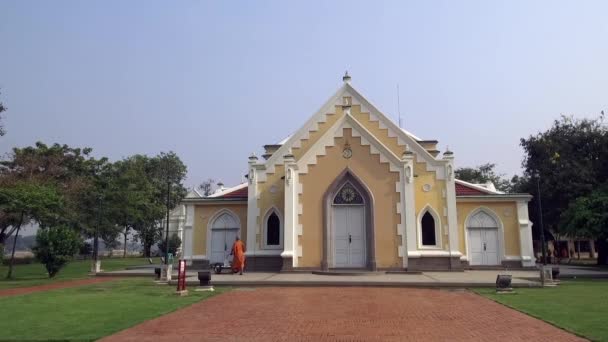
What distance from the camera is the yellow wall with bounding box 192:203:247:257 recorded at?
27984 millimetres

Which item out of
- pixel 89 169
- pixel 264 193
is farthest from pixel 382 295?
pixel 89 169

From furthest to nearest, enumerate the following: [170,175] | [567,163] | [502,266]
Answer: [170,175] → [567,163] → [502,266]

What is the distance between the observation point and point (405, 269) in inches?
893

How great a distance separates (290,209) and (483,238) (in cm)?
1207

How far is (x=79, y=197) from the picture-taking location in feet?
140

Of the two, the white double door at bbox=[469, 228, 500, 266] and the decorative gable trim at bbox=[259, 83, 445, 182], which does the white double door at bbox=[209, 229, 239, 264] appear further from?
the white double door at bbox=[469, 228, 500, 266]

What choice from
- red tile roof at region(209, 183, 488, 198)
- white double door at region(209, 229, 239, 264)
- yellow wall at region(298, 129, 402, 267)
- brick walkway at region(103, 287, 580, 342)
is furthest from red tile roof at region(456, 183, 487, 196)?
white double door at region(209, 229, 239, 264)

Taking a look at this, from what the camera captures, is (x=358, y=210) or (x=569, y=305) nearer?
(x=569, y=305)

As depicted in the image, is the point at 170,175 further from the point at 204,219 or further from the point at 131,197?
the point at 204,219

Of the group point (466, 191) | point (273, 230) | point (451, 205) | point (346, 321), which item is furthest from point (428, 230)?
point (346, 321)

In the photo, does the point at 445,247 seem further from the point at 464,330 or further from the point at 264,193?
the point at 464,330

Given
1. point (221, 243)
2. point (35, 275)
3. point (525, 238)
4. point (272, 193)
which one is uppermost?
point (272, 193)

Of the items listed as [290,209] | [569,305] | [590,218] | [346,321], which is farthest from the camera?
[290,209]

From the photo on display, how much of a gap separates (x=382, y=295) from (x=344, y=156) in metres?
10.6
